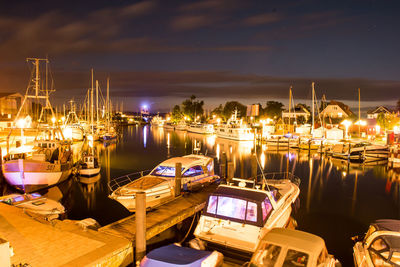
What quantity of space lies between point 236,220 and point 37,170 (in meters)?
15.7

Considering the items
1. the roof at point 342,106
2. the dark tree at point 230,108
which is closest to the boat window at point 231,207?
the roof at point 342,106

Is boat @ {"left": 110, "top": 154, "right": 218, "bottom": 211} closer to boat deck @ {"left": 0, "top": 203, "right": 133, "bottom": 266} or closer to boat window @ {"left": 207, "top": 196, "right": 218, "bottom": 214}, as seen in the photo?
boat deck @ {"left": 0, "top": 203, "right": 133, "bottom": 266}

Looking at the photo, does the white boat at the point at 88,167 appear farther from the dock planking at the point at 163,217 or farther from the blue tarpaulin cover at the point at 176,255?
the blue tarpaulin cover at the point at 176,255

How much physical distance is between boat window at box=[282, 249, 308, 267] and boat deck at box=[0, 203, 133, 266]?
16.4ft

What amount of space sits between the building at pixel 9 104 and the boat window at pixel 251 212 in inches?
2936

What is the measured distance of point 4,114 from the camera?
225 ft

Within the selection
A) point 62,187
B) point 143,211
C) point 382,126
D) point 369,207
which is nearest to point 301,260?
point 143,211

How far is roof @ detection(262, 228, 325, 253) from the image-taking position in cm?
744

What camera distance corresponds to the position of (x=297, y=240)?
7652 millimetres

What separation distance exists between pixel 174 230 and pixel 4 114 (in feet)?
240

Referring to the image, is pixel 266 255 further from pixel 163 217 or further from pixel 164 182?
pixel 164 182

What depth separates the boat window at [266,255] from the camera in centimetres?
734

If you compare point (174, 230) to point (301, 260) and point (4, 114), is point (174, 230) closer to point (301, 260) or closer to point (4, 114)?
point (301, 260)

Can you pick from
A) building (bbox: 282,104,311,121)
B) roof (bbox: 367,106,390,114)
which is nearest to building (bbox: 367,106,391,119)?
roof (bbox: 367,106,390,114)
